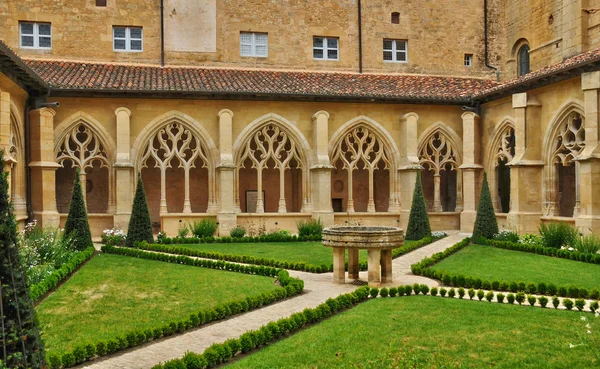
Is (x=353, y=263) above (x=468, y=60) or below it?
below

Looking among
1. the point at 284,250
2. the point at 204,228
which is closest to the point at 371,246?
the point at 284,250

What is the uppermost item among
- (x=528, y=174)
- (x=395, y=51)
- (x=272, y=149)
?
(x=395, y=51)

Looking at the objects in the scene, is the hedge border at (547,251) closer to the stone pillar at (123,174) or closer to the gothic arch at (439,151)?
the gothic arch at (439,151)

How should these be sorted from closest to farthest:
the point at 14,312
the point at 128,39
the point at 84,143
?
the point at 14,312
the point at 84,143
the point at 128,39

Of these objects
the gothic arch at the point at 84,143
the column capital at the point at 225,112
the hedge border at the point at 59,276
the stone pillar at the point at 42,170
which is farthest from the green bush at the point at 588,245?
the stone pillar at the point at 42,170

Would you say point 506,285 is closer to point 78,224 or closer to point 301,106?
point 78,224

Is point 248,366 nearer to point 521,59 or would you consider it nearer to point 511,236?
point 511,236

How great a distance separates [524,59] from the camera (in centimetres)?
2608

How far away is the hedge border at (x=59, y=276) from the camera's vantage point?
10.6 m

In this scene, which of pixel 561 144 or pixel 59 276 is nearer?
pixel 59 276

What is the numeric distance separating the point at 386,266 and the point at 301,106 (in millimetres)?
11141

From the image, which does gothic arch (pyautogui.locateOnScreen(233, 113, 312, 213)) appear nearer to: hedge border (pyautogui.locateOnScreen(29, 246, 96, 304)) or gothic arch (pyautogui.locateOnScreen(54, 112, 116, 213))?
gothic arch (pyautogui.locateOnScreen(54, 112, 116, 213))

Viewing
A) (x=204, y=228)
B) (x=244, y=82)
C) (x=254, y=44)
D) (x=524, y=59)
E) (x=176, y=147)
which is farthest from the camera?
(x=524, y=59)

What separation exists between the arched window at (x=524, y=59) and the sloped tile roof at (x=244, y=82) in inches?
62.3
